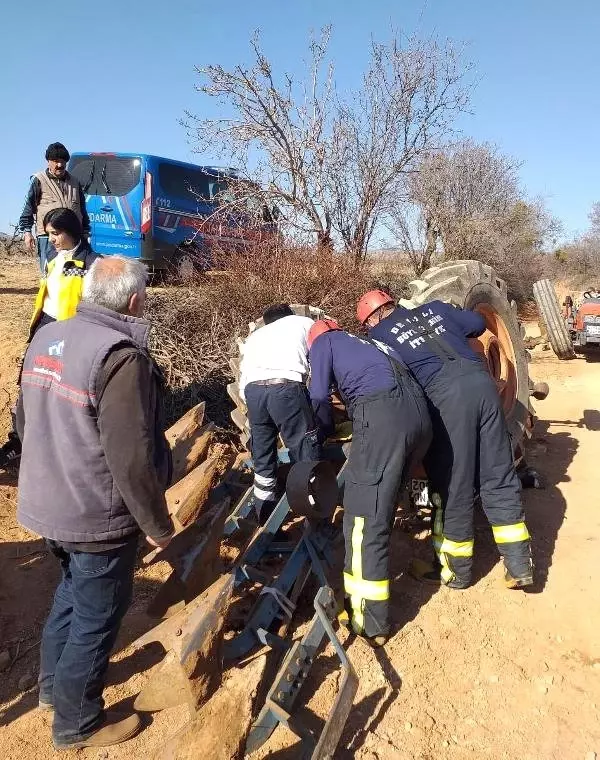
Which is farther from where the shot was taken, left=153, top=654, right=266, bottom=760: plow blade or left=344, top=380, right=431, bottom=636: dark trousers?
left=344, top=380, right=431, bottom=636: dark trousers

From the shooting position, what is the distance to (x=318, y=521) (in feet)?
11.8

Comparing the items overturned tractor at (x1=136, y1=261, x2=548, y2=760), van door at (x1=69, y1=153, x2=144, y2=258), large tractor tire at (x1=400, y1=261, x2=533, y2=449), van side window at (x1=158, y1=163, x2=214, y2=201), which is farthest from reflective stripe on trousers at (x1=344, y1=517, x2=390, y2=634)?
van side window at (x1=158, y1=163, x2=214, y2=201)

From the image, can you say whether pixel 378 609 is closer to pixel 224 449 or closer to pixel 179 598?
pixel 179 598

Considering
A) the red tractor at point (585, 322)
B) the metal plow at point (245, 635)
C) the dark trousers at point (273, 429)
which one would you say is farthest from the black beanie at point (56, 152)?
the red tractor at point (585, 322)

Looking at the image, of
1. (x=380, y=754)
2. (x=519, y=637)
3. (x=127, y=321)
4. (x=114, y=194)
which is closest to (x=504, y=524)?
(x=519, y=637)

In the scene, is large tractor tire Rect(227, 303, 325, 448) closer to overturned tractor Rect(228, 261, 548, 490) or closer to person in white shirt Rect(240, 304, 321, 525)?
overturned tractor Rect(228, 261, 548, 490)

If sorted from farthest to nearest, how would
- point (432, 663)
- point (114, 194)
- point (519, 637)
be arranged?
point (114, 194) < point (519, 637) < point (432, 663)

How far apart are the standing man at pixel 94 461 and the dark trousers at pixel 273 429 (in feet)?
5.00

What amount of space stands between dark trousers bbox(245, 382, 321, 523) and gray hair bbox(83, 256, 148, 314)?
175 centimetres

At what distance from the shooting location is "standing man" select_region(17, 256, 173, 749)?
215 centimetres

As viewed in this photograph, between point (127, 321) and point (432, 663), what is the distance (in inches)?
86.5

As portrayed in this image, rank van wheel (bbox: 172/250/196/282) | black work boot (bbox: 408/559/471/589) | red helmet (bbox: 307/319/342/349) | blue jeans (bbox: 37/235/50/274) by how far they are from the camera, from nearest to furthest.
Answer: black work boot (bbox: 408/559/471/589) < red helmet (bbox: 307/319/342/349) < blue jeans (bbox: 37/235/50/274) < van wheel (bbox: 172/250/196/282)

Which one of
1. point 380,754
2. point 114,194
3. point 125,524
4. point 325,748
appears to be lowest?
point 380,754

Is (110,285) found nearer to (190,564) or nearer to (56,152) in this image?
(190,564)
